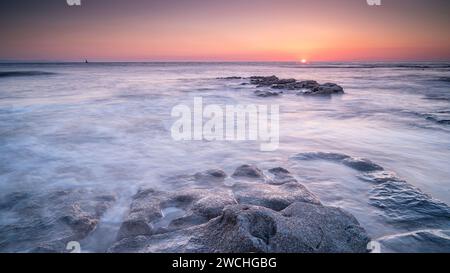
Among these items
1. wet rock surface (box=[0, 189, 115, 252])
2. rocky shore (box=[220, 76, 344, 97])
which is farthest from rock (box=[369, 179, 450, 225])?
rocky shore (box=[220, 76, 344, 97])

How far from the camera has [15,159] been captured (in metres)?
5.86

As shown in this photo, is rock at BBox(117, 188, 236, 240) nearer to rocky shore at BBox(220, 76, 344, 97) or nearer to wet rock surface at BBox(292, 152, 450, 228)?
wet rock surface at BBox(292, 152, 450, 228)

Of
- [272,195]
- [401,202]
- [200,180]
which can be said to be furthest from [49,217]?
[401,202]

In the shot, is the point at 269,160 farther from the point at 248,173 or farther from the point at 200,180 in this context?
the point at 200,180

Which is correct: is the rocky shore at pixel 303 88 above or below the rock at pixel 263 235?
above

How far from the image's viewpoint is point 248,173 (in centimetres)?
484

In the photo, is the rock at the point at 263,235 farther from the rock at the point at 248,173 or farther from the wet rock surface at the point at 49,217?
the rock at the point at 248,173

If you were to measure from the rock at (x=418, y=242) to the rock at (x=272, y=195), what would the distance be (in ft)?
2.86

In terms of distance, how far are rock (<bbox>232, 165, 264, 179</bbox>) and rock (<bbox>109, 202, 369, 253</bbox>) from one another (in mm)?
1689

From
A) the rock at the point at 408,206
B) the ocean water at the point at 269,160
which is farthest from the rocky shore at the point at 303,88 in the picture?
the rock at the point at 408,206

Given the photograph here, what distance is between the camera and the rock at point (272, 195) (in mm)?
3600

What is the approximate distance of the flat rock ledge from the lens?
265 cm
